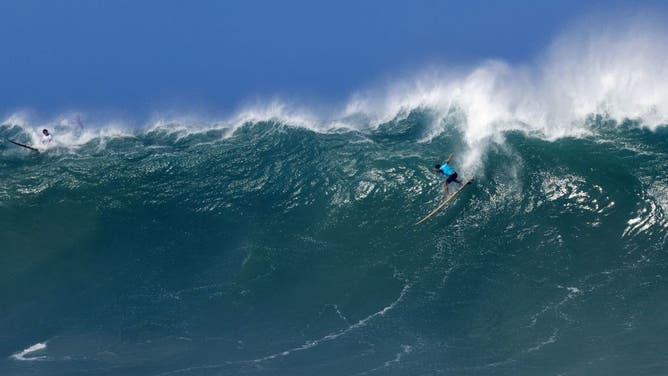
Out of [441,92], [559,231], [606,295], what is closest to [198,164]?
[441,92]

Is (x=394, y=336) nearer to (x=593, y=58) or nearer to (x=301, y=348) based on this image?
(x=301, y=348)

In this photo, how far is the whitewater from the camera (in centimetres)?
2030

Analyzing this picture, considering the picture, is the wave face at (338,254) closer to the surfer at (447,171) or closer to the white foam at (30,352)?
the white foam at (30,352)

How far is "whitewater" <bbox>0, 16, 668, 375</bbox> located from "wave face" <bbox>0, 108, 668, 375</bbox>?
7 cm

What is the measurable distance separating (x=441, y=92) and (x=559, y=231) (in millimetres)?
8500

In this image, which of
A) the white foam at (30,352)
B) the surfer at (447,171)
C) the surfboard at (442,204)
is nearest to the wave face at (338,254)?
the white foam at (30,352)

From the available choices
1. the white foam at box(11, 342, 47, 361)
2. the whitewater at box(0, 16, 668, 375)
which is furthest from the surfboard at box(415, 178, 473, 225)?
the white foam at box(11, 342, 47, 361)

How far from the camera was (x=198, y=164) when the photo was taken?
25922 mm

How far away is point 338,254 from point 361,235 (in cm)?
115

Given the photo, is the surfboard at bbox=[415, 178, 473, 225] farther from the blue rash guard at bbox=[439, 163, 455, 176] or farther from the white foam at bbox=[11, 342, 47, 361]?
the white foam at bbox=[11, 342, 47, 361]

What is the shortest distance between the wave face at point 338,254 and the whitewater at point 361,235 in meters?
0.07

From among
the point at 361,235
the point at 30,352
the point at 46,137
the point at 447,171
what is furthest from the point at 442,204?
the point at 46,137

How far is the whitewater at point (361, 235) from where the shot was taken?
20.3 metres

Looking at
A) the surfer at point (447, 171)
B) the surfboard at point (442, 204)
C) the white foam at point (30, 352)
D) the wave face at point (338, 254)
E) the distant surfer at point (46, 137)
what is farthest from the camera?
the distant surfer at point (46, 137)
